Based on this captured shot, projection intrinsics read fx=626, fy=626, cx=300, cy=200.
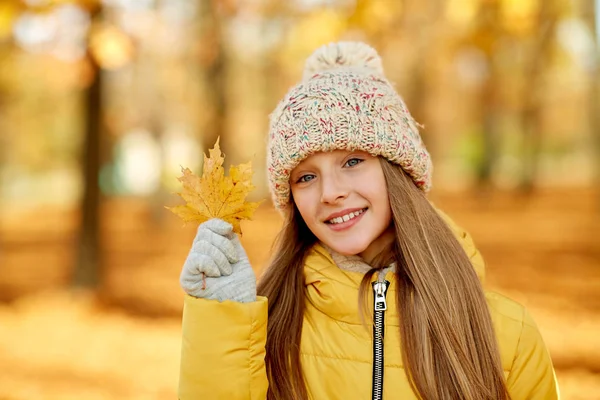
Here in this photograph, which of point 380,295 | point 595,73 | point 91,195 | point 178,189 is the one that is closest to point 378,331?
point 380,295

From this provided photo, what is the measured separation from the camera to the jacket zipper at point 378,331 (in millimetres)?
2061

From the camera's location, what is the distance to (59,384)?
5363 mm

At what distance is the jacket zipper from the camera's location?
2.06 m

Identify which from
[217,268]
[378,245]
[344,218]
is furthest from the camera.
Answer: [378,245]

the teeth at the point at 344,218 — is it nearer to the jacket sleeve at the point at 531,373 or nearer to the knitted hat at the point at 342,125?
the knitted hat at the point at 342,125

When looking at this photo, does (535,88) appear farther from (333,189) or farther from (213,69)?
(333,189)

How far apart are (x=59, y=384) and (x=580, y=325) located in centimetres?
515

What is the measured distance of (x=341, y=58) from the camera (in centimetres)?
252

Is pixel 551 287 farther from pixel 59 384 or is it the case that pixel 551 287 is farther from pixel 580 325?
pixel 59 384

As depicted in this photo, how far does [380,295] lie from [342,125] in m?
0.60

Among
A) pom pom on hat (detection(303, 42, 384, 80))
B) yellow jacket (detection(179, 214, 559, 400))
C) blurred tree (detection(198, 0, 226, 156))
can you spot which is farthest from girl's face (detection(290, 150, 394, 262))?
blurred tree (detection(198, 0, 226, 156))

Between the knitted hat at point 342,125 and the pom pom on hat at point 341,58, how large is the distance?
0.24 feet

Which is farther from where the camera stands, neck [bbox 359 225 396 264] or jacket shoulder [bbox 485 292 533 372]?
neck [bbox 359 225 396 264]

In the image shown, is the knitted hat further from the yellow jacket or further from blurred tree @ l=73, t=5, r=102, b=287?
blurred tree @ l=73, t=5, r=102, b=287
